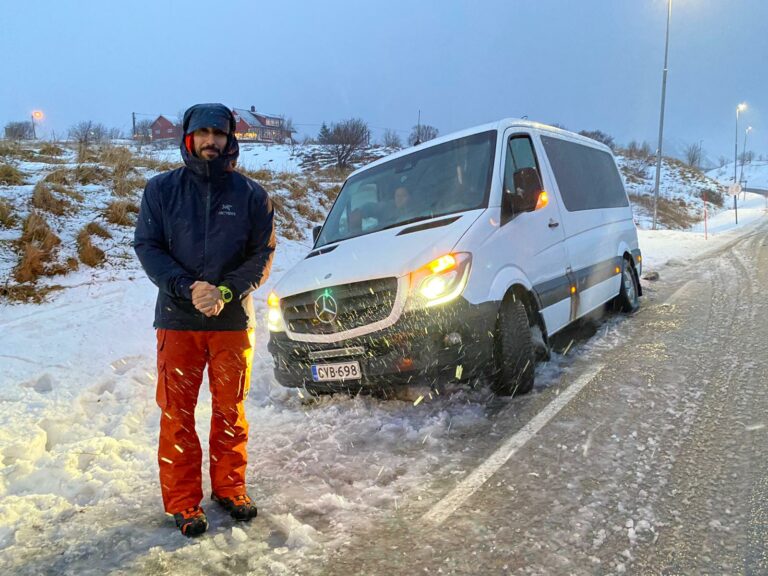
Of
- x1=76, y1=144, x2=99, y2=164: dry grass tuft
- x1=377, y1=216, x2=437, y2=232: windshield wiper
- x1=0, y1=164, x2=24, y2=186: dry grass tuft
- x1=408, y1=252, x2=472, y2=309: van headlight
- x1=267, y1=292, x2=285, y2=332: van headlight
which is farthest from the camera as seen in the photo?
x1=76, y1=144, x2=99, y2=164: dry grass tuft

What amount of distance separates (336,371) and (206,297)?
137 centimetres

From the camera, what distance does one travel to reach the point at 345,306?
3.61 meters

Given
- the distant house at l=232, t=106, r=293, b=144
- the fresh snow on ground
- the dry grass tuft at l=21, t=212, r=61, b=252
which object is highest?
the distant house at l=232, t=106, r=293, b=144

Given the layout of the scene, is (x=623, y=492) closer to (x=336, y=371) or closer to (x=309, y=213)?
(x=336, y=371)

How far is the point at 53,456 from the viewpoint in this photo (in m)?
3.31

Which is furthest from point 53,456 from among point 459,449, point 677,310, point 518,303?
point 677,310

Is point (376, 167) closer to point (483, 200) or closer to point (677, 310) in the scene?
point (483, 200)

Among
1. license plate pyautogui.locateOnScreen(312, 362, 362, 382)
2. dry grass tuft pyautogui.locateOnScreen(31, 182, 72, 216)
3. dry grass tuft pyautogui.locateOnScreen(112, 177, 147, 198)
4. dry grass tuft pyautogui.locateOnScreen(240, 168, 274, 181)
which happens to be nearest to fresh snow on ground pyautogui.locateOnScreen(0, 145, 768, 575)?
license plate pyautogui.locateOnScreen(312, 362, 362, 382)

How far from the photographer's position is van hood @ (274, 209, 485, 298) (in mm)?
3545

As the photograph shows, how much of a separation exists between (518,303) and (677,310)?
3.97 m

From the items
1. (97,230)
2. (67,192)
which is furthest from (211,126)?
(67,192)

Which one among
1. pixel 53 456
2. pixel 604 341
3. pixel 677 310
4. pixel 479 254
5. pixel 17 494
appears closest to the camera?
pixel 17 494

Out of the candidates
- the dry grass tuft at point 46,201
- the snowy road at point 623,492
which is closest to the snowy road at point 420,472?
the snowy road at point 623,492

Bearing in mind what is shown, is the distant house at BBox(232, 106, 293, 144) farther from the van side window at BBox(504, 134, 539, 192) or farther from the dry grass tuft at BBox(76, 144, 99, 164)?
the van side window at BBox(504, 134, 539, 192)
